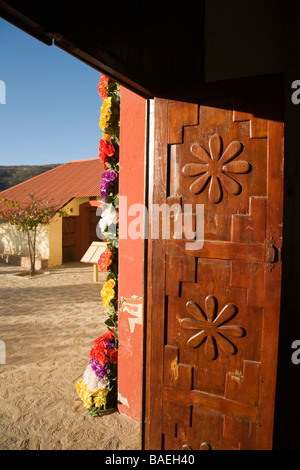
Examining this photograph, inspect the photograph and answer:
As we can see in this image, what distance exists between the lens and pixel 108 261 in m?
3.27

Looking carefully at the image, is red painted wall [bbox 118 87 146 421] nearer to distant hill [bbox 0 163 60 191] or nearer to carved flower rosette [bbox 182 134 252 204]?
carved flower rosette [bbox 182 134 252 204]

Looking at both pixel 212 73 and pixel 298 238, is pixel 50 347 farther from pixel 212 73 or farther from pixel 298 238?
pixel 212 73

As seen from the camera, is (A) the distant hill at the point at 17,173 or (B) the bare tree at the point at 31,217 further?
(A) the distant hill at the point at 17,173

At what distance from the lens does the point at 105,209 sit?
328 cm

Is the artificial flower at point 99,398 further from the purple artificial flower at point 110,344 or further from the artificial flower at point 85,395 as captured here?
the purple artificial flower at point 110,344

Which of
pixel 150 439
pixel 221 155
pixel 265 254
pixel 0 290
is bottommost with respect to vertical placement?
pixel 0 290

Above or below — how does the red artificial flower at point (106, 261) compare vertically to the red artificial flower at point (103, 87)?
below

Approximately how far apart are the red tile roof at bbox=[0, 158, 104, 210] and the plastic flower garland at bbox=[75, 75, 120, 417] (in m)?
10.1

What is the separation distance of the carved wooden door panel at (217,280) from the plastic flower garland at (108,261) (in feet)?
3.69

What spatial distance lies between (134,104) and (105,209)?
106cm

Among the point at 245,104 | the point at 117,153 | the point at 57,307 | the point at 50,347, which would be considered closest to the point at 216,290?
the point at 245,104

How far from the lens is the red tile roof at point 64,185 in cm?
1410

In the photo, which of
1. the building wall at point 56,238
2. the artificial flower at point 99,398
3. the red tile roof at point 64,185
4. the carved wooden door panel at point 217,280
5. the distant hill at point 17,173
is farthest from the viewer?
the distant hill at point 17,173

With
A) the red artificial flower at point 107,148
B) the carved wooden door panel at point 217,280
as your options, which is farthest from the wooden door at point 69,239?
the carved wooden door panel at point 217,280
